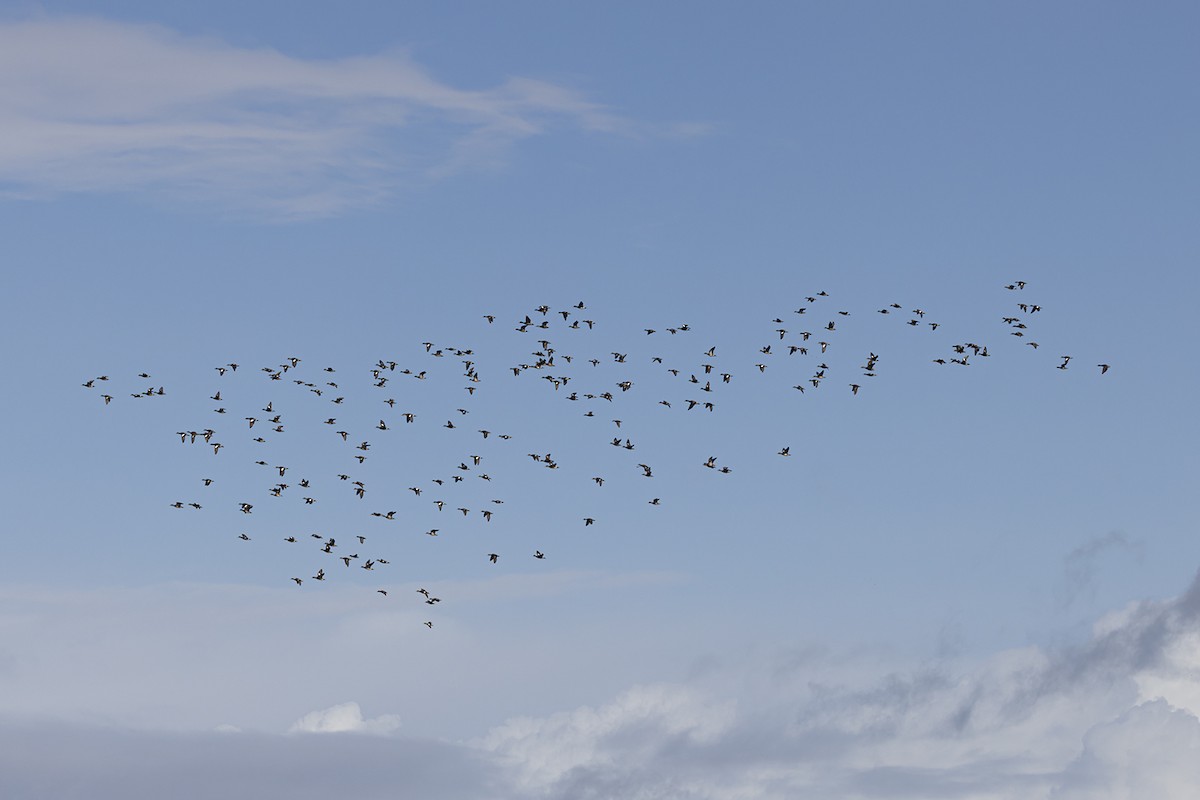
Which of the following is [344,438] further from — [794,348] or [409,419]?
[794,348]

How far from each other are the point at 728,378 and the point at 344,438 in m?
53.4

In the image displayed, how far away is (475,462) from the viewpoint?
18012 centimetres

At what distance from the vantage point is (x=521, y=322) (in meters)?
188

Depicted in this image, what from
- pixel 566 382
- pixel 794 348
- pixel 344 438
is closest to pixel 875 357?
pixel 794 348

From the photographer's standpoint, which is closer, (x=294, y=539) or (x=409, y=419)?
(x=294, y=539)

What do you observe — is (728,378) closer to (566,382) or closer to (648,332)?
(648,332)

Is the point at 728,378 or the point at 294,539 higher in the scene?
the point at 728,378

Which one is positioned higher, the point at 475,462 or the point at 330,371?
the point at 330,371

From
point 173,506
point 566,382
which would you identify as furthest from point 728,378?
point 173,506

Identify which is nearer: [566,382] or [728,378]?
[728,378]

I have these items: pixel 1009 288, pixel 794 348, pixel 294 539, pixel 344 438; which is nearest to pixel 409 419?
pixel 344 438

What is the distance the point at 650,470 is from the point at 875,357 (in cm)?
3424

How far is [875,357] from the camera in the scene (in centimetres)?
18275

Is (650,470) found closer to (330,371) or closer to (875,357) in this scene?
(875,357)
